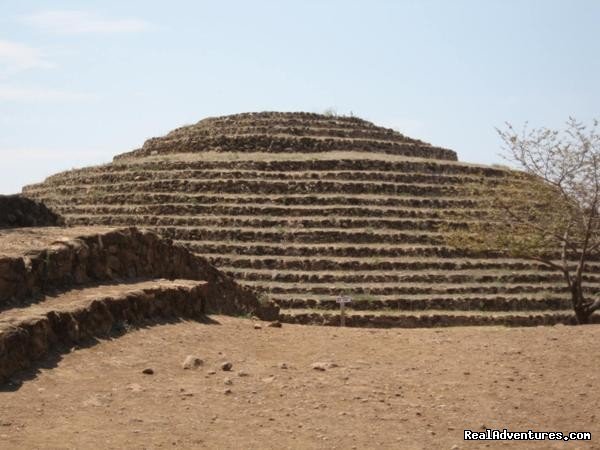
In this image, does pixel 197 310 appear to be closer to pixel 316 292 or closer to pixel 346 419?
pixel 346 419

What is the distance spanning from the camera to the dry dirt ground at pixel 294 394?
19.8 ft

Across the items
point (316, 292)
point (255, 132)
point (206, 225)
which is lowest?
point (316, 292)

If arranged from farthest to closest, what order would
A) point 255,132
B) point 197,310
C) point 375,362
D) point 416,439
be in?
point 255,132
point 197,310
point 375,362
point 416,439

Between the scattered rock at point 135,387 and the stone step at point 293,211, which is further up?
the stone step at point 293,211

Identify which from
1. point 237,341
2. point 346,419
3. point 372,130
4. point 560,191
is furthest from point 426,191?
point 346,419

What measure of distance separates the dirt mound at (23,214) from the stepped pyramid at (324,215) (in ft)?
25.3

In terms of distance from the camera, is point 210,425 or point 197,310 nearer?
point 210,425

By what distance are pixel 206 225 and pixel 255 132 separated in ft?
22.8

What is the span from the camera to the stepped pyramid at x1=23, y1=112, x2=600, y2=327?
65.9 ft

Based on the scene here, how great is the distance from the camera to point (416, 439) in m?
6.16

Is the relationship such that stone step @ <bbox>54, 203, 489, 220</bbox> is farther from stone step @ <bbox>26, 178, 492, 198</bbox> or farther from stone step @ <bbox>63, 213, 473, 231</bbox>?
stone step @ <bbox>26, 178, 492, 198</bbox>

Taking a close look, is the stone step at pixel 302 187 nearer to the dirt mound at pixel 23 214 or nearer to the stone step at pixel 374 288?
the stone step at pixel 374 288

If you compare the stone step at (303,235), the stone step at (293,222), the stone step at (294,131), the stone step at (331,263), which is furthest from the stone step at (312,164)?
the stone step at (331,263)

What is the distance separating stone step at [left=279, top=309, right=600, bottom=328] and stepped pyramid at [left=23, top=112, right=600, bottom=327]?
3 centimetres
